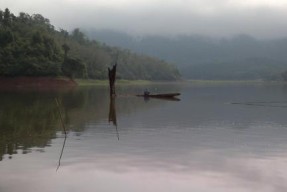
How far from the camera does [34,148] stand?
87.2 feet

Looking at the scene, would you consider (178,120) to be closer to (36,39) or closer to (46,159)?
(46,159)

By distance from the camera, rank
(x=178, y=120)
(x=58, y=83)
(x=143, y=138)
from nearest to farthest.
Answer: (x=143, y=138)
(x=178, y=120)
(x=58, y=83)

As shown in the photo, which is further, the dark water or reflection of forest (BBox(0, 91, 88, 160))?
reflection of forest (BBox(0, 91, 88, 160))

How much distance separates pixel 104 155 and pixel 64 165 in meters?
3.23

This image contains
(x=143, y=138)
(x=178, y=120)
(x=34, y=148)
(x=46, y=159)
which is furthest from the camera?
(x=178, y=120)

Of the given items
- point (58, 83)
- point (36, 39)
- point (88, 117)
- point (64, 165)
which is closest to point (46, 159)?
point (64, 165)

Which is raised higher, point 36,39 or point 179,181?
point 36,39

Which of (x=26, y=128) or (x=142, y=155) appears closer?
(x=142, y=155)

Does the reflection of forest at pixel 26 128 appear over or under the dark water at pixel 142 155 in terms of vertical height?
under

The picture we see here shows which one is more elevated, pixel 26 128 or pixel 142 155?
pixel 142 155

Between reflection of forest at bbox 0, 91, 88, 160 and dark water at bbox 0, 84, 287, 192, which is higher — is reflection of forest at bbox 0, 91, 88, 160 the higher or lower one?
the lower one

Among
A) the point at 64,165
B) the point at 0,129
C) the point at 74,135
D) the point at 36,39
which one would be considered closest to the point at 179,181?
the point at 64,165

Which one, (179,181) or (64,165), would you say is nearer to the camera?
(179,181)

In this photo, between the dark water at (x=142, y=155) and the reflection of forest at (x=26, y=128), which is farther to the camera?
the reflection of forest at (x=26, y=128)
